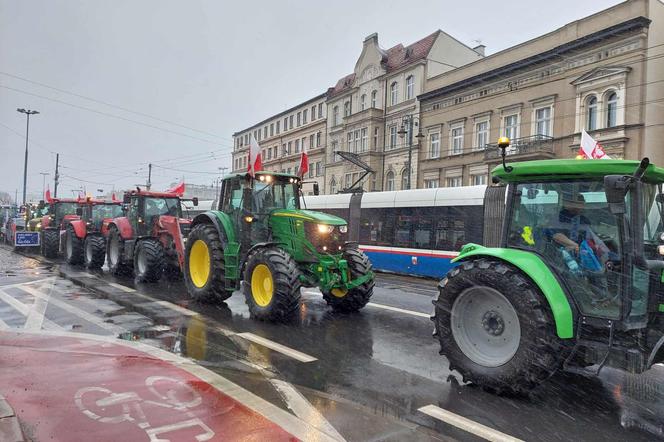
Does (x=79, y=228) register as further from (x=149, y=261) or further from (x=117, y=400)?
(x=117, y=400)

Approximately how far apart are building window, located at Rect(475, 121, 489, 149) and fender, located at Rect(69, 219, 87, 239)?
23080 mm

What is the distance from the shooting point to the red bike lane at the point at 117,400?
12.1ft

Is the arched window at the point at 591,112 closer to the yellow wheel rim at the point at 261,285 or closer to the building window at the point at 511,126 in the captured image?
the building window at the point at 511,126

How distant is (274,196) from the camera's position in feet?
29.6

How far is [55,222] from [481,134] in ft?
78.9

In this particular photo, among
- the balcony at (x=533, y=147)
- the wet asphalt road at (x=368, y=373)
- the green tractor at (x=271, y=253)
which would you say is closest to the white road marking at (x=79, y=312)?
the wet asphalt road at (x=368, y=373)

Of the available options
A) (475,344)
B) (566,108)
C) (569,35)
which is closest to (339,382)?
(475,344)

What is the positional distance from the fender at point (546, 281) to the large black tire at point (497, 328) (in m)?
0.08

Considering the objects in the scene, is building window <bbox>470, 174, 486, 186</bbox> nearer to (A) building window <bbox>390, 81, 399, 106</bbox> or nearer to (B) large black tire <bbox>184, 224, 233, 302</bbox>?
(A) building window <bbox>390, 81, 399, 106</bbox>

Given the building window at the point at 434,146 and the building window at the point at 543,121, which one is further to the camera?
the building window at the point at 434,146

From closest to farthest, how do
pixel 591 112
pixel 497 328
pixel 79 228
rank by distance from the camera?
pixel 497 328 < pixel 79 228 < pixel 591 112

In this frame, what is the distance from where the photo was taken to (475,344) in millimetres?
5066

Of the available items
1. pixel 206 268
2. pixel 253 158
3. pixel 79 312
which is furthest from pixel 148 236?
pixel 253 158

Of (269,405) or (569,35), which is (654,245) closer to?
(269,405)
